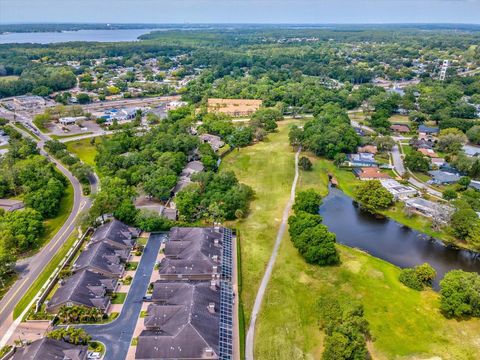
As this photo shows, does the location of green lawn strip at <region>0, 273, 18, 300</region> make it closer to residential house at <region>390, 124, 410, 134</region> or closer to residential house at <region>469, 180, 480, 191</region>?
residential house at <region>469, 180, 480, 191</region>

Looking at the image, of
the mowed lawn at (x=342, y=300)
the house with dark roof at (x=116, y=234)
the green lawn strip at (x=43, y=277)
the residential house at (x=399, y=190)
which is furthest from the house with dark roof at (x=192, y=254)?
the residential house at (x=399, y=190)

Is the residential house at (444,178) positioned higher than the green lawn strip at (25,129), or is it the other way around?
the green lawn strip at (25,129)

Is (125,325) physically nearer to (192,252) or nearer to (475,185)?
(192,252)

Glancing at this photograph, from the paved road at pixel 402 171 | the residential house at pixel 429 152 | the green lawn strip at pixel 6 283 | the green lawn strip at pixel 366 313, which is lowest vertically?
the paved road at pixel 402 171

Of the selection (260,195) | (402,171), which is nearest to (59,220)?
(260,195)

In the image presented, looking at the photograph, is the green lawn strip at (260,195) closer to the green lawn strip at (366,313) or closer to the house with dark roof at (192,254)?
the green lawn strip at (366,313)

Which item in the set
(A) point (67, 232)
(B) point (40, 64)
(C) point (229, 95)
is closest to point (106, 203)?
(A) point (67, 232)
